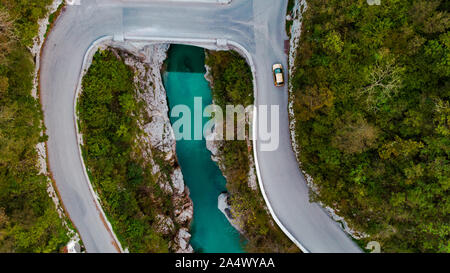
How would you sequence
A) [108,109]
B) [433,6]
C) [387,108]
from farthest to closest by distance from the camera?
[108,109] < [387,108] < [433,6]

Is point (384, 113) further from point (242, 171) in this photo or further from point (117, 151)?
point (117, 151)

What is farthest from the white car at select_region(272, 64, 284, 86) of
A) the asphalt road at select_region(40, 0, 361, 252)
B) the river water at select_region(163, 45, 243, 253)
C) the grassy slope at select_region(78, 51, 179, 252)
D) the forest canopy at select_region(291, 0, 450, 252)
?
the grassy slope at select_region(78, 51, 179, 252)

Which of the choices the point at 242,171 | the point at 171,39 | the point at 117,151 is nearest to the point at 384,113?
the point at 242,171

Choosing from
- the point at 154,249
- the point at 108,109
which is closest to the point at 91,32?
the point at 108,109

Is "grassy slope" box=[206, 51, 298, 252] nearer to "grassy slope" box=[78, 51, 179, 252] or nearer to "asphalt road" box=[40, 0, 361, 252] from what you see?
"asphalt road" box=[40, 0, 361, 252]

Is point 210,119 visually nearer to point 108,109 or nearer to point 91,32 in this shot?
point 108,109

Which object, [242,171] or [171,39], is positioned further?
[242,171]

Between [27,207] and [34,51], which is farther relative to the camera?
[34,51]
